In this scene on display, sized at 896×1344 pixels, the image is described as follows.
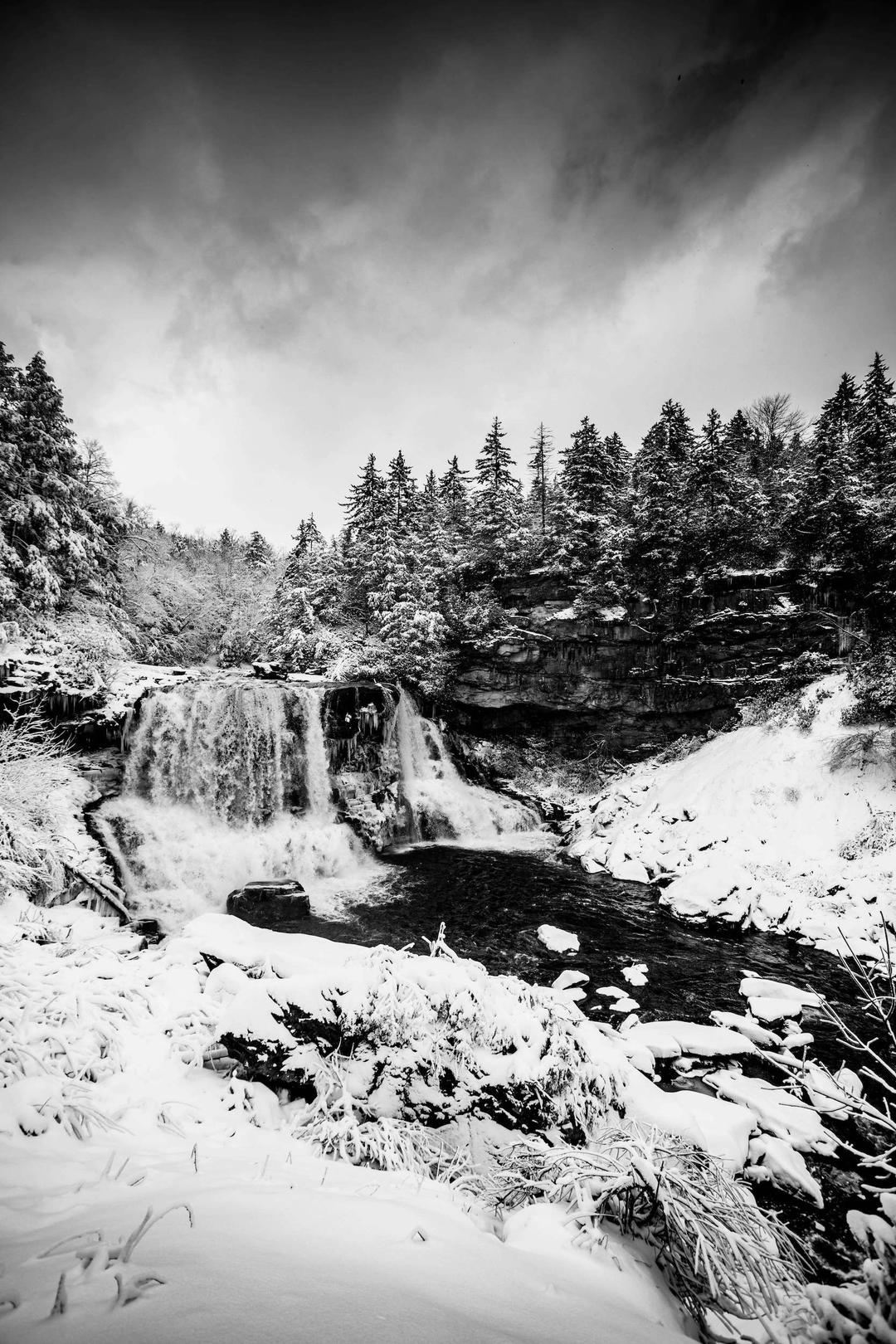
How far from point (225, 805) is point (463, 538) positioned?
17.9 m

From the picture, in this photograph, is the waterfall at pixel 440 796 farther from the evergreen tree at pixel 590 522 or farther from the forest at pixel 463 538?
the evergreen tree at pixel 590 522

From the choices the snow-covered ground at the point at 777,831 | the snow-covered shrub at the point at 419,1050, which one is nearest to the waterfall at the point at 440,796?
the snow-covered ground at the point at 777,831

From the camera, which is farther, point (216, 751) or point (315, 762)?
point (315, 762)

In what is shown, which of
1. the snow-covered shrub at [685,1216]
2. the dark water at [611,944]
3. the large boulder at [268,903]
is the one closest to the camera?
the snow-covered shrub at [685,1216]

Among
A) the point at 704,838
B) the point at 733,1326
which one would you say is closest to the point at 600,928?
the point at 704,838

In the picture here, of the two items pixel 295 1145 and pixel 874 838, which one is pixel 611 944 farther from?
pixel 295 1145

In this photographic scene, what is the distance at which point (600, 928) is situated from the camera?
1099 centimetres

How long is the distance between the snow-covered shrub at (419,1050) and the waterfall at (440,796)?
14.2 meters

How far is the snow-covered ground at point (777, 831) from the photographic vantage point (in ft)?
34.3

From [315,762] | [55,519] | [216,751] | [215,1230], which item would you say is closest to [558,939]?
[215,1230]

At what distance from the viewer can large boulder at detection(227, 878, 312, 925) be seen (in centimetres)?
1150

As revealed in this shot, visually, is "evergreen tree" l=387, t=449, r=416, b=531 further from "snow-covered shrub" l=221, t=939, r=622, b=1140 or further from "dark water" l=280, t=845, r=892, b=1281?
"snow-covered shrub" l=221, t=939, r=622, b=1140

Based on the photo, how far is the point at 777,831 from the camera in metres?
13.1

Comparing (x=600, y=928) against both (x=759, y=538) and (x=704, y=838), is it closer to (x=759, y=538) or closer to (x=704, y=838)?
(x=704, y=838)
